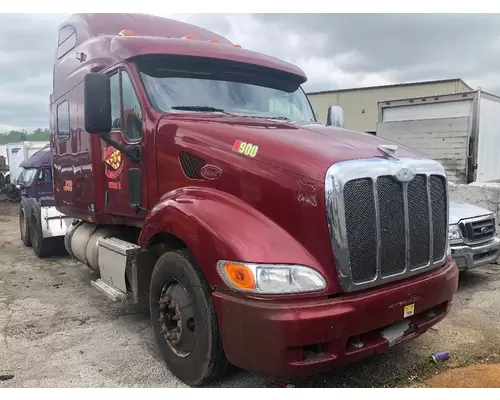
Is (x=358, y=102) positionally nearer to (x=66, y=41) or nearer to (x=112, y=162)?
(x=66, y=41)

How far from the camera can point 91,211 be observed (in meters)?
5.52

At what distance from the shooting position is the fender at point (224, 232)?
289 centimetres

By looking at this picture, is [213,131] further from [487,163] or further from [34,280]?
[487,163]

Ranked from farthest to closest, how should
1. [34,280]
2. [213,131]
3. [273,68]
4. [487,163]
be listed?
1. [487,163]
2. [34,280]
3. [273,68]
4. [213,131]

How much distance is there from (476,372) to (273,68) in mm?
3262

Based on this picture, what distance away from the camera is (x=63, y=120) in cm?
626

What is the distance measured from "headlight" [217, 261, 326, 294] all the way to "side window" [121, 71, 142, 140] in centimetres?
191

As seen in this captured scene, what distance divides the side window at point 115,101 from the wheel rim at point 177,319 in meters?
1.79

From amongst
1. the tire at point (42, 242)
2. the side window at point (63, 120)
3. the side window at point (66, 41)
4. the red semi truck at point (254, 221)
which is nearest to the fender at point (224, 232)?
the red semi truck at point (254, 221)

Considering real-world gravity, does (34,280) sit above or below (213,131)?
below

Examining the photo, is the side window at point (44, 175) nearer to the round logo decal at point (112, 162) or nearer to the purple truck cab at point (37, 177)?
the purple truck cab at point (37, 177)

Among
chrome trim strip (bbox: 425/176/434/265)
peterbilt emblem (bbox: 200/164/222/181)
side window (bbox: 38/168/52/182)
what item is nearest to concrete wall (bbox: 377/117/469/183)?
chrome trim strip (bbox: 425/176/434/265)

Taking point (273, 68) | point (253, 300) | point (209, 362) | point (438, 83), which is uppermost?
point (438, 83)

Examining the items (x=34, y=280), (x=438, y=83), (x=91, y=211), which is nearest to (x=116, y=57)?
(x=91, y=211)
